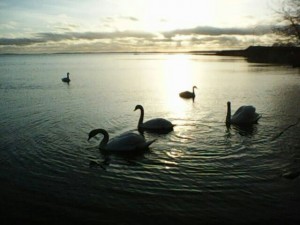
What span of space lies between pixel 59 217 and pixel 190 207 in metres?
2.74

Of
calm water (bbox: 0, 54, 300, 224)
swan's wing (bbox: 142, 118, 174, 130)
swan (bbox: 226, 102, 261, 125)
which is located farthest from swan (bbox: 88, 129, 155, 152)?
swan (bbox: 226, 102, 261, 125)

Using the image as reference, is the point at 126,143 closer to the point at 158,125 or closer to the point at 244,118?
the point at 158,125

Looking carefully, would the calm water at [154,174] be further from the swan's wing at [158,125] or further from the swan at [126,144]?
the swan's wing at [158,125]

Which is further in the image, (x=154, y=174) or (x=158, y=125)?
(x=158, y=125)

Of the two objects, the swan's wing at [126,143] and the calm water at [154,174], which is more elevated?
the swan's wing at [126,143]

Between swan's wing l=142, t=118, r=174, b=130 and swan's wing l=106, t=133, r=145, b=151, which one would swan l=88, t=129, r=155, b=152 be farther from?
swan's wing l=142, t=118, r=174, b=130

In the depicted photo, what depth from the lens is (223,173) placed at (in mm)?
10250

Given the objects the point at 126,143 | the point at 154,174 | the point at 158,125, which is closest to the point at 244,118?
the point at 158,125

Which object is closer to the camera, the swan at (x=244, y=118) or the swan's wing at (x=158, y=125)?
the swan's wing at (x=158, y=125)

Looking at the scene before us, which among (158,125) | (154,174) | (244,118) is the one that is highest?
(244,118)

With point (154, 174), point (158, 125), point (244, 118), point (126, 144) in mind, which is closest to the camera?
point (154, 174)

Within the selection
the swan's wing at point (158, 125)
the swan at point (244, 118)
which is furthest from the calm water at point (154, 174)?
the swan's wing at point (158, 125)

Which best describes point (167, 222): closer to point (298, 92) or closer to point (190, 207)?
point (190, 207)

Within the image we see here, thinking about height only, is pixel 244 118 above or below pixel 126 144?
above
